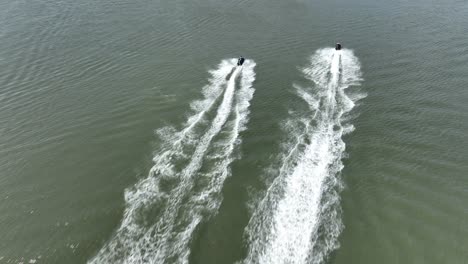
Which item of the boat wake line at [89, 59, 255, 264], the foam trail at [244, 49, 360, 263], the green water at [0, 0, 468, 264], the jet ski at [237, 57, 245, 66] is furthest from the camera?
the jet ski at [237, 57, 245, 66]

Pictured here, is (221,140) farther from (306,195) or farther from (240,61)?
(240,61)

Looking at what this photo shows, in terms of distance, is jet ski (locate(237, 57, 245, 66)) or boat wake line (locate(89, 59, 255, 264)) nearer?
boat wake line (locate(89, 59, 255, 264))

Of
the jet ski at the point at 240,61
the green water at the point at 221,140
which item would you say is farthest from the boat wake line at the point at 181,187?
the jet ski at the point at 240,61

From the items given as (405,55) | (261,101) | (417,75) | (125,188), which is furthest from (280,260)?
(405,55)

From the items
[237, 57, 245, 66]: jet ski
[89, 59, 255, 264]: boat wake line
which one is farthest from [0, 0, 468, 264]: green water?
[237, 57, 245, 66]: jet ski

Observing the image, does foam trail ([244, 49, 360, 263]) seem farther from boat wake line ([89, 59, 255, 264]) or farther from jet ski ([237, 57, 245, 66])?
jet ski ([237, 57, 245, 66])

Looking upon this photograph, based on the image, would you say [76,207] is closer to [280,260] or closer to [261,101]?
[280,260]

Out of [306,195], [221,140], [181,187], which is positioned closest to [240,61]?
[221,140]
